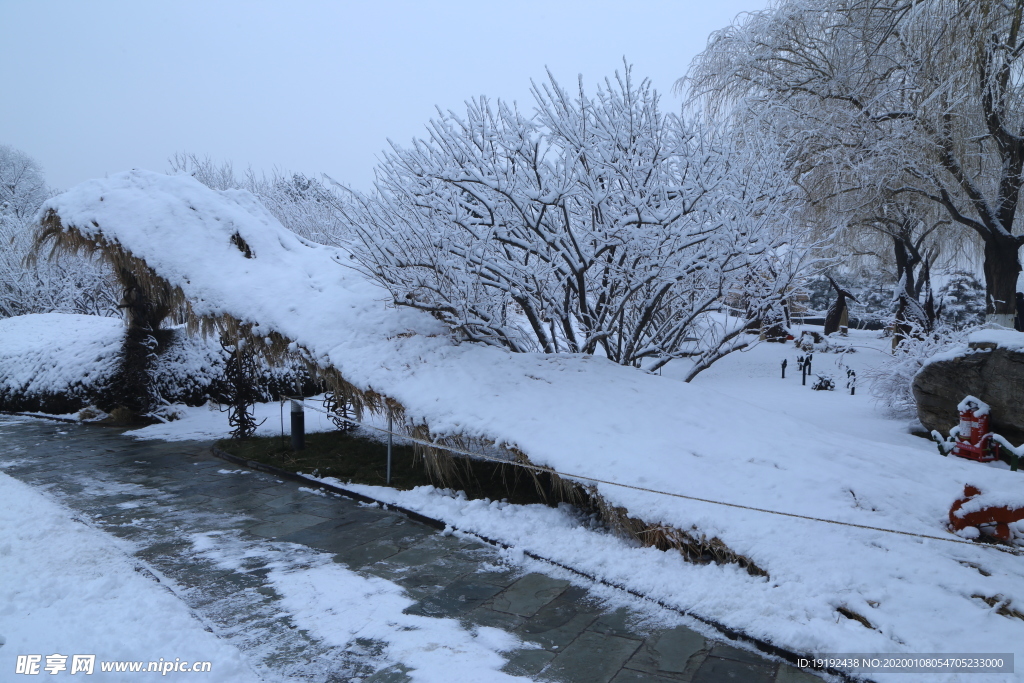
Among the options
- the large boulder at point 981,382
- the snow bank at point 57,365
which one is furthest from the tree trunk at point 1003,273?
the snow bank at point 57,365

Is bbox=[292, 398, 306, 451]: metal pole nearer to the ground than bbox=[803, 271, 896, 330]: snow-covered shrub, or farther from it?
nearer to the ground

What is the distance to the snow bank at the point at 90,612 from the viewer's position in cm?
329

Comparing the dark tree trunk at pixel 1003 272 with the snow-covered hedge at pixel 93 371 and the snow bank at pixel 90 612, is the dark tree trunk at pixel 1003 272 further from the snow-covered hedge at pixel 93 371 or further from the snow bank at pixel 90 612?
the snow-covered hedge at pixel 93 371

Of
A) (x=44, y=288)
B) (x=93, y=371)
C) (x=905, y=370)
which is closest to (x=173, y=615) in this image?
(x=93, y=371)

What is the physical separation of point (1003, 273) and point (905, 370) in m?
2.65

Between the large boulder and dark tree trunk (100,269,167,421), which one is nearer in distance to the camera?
the large boulder

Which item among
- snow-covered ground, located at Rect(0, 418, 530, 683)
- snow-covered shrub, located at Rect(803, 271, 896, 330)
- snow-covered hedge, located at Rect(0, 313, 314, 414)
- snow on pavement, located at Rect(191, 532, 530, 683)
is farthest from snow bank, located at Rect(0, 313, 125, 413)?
snow-covered shrub, located at Rect(803, 271, 896, 330)

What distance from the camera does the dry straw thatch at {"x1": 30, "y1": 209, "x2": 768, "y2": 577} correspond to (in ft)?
15.3

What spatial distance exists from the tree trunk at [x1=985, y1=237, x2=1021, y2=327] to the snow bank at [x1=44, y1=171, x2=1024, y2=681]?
3.65m

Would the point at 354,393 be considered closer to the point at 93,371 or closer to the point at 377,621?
the point at 377,621

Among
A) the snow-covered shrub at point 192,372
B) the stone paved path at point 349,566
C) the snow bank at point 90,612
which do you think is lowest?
the stone paved path at point 349,566

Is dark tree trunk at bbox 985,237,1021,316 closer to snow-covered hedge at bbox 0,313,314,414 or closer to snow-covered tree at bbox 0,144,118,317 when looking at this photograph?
snow-covered hedge at bbox 0,313,314,414

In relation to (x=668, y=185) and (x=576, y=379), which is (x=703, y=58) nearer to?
(x=668, y=185)

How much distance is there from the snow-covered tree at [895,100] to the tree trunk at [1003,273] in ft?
0.06
